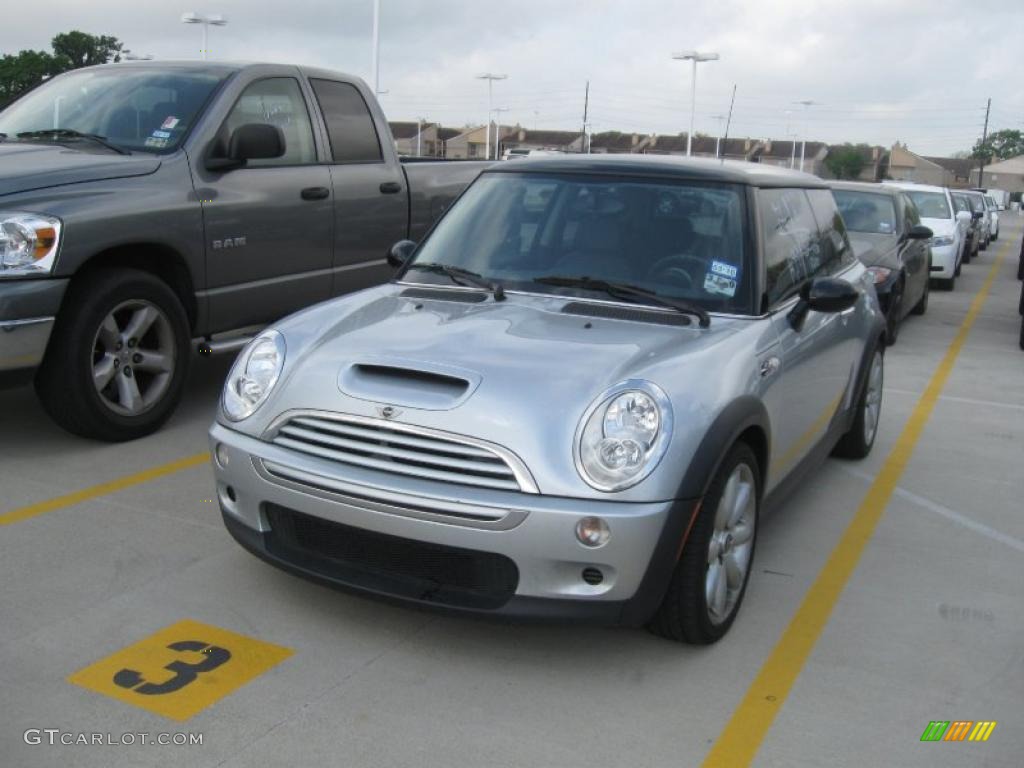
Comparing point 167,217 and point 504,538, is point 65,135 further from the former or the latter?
point 504,538

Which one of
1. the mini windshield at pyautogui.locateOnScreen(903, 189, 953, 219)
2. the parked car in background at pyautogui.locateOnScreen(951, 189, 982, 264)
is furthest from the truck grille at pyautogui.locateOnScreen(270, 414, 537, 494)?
the parked car in background at pyautogui.locateOnScreen(951, 189, 982, 264)

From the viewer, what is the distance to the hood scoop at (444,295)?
14.2 feet

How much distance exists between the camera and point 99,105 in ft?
21.3

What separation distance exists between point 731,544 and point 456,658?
105cm

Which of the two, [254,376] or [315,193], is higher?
[315,193]

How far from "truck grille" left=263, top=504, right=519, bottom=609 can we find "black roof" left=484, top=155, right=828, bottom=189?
2.04 m

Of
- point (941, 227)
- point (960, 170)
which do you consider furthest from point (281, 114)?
point (960, 170)

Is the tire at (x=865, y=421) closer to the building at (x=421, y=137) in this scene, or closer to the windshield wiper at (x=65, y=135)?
the windshield wiper at (x=65, y=135)

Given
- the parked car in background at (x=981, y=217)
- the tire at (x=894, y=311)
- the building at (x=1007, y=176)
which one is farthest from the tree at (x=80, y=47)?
the building at (x=1007, y=176)

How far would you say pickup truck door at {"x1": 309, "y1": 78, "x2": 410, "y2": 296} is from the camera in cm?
709

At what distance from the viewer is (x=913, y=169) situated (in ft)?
391

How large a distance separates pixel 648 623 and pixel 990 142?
17396cm

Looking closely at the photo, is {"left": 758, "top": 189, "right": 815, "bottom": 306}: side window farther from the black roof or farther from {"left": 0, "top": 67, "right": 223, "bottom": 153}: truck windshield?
{"left": 0, "top": 67, "right": 223, "bottom": 153}: truck windshield

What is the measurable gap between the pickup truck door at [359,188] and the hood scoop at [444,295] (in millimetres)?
2652
